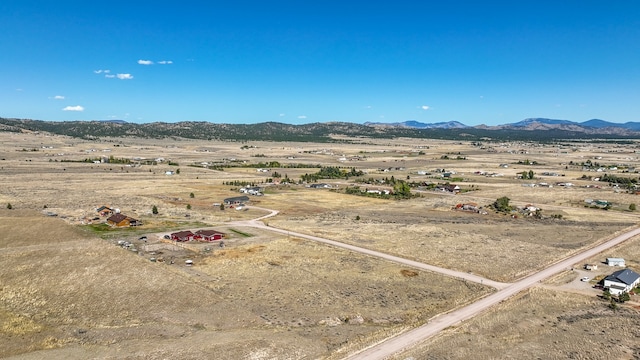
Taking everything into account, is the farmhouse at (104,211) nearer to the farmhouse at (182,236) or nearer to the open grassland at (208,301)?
the open grassland at (208,301)

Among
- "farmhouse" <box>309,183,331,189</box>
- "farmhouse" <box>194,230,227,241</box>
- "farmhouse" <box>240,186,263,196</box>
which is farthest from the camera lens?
"farmhouse" <box>309,183,331,189</box>

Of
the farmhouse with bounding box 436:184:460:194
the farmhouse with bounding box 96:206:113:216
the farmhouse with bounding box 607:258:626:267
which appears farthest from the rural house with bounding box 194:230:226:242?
the farmhouse with bounding box 436:184:460:194

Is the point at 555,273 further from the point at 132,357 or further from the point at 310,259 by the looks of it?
the point at 132,357

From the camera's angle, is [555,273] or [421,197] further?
[421,197]

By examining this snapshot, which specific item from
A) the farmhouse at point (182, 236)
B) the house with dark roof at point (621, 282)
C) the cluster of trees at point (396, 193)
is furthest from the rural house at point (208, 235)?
the cluster of trees at point (396, 193)

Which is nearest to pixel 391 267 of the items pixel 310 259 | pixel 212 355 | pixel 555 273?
pixel 310 259

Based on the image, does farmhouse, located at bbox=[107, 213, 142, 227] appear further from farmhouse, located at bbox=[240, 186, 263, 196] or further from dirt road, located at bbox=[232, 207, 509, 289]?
farmhouse, located at bbox=[240, 186, 263, 196]
